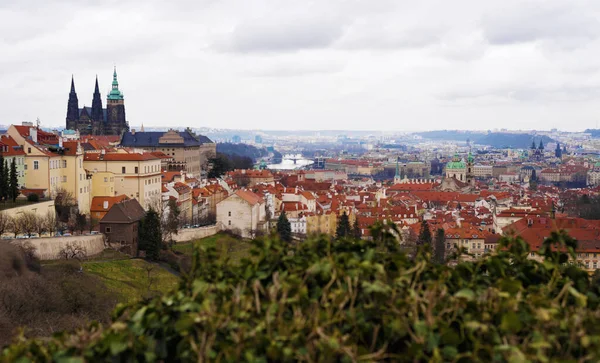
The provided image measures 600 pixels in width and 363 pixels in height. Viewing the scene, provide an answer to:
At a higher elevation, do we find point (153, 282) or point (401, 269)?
point (401, 269)

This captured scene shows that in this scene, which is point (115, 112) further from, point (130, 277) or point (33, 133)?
point (130, 277)

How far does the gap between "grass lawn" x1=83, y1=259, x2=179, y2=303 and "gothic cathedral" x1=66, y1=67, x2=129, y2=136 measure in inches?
2629

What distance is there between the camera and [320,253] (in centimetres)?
672

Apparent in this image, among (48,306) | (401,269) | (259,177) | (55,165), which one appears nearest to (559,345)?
(401,269)

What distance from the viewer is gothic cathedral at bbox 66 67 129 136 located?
97.1 m

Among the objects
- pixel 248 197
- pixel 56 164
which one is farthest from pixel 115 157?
pixel 248 197

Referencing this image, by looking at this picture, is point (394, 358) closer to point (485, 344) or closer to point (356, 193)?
point (485, 344)

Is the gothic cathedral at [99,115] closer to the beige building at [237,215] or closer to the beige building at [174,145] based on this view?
the beige building at [174,145]

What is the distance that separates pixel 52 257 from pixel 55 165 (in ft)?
26.1

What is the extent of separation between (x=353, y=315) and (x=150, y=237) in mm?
29125

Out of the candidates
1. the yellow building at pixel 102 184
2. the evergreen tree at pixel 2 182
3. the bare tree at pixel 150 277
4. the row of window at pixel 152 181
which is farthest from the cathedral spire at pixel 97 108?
the bare tree at pixel 150 277

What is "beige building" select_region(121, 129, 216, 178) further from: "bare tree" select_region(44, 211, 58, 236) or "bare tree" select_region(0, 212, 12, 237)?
"bare tree" select_region(0, 212, 12, 237)

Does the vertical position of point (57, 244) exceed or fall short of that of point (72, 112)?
it falls short

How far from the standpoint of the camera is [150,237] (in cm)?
3419
